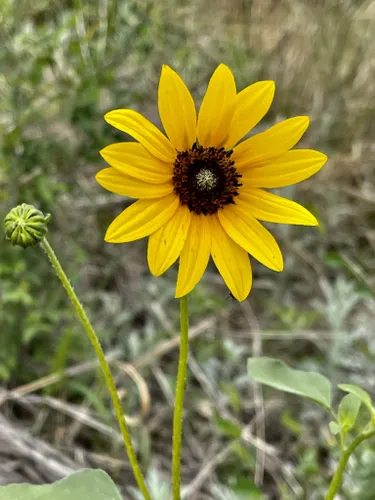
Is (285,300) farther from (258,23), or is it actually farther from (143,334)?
(258,23)

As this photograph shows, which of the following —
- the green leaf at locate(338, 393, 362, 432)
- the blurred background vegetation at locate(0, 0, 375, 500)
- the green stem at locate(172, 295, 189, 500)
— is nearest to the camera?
the green stem at locate(172, 295, 189, 500)

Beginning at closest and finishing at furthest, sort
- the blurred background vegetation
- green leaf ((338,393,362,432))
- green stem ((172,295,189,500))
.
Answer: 1. green stem ((172,295,189,500))
2. green leaf ((338,393,362,432))
3. the blurred background vegetation

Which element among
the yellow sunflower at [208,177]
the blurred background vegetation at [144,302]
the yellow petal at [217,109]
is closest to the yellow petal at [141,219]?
the yellow sunflower at [208,177]

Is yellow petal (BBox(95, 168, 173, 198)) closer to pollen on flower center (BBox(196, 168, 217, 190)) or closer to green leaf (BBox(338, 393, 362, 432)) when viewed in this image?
pollen on flower center (BBox(196, 168, 217, 190))

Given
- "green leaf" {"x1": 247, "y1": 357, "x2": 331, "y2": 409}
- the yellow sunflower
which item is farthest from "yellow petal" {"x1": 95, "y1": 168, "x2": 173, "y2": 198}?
"green leaf" {"x1": 247, "y1": 357, "x2": 331, "y2": 409}

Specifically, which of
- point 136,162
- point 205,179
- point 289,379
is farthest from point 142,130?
point 289,379

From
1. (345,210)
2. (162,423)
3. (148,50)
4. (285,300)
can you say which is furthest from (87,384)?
(345,210)

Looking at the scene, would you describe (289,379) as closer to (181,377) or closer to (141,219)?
(181,377)
